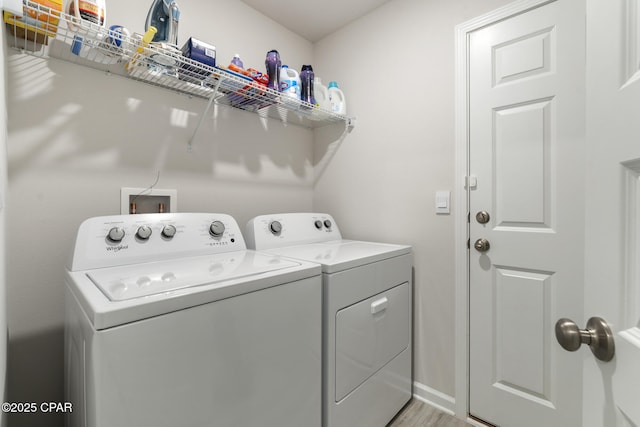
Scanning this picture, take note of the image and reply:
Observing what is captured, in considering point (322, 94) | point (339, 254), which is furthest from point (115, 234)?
point (322, 94)

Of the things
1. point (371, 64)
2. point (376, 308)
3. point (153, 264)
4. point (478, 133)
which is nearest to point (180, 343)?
point (153, 264)

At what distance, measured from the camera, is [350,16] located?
79.5 inches

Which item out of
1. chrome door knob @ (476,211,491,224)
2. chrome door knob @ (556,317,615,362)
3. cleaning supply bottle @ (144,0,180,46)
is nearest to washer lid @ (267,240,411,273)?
chrome door knob @ (476,211,491,224)

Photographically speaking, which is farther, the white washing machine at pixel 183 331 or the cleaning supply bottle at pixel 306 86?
the cleaning supply bottle at pixel 306 86

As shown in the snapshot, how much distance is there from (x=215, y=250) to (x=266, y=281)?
508mm

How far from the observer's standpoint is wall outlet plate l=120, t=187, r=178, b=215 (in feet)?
4.59

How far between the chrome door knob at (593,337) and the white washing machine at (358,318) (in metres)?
0.75

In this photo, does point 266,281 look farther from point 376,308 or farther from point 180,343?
point 376,308

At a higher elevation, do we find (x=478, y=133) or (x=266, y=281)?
(x=478, y=133)

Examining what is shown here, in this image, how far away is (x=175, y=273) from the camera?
3.21 ft

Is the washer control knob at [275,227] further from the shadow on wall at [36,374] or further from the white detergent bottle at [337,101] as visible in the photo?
the shadow on wall at [36,374]

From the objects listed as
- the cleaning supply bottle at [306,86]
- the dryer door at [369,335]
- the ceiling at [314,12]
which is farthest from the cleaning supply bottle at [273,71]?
the dryer door at [369,335]

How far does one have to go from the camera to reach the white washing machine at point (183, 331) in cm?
68

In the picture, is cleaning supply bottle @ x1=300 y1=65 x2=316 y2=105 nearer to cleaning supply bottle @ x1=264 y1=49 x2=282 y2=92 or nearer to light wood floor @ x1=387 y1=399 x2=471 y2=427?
cleaning supply bottle @ x1=264 y1=49 x2=282 y2=92
